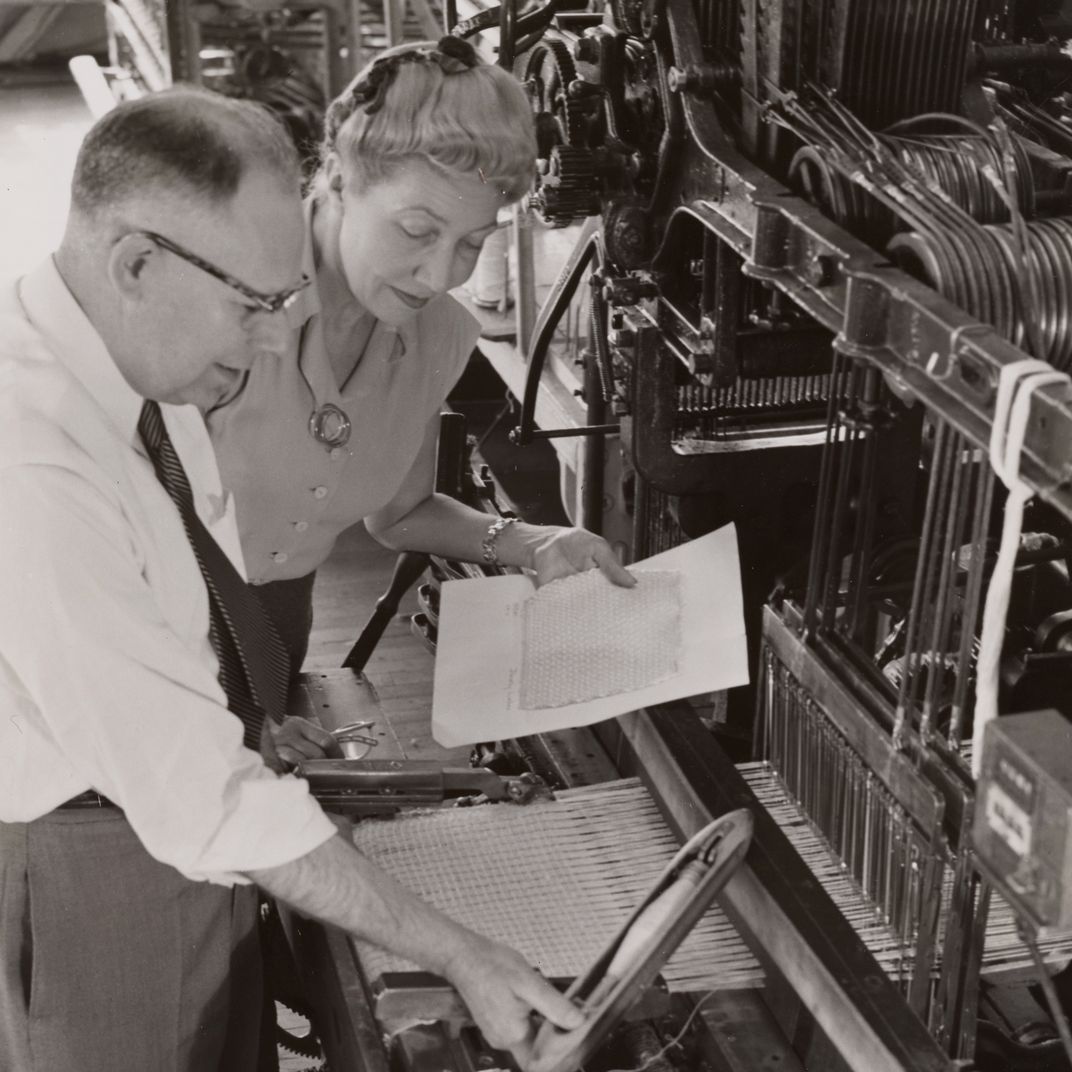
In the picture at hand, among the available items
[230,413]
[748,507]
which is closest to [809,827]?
[748,507]

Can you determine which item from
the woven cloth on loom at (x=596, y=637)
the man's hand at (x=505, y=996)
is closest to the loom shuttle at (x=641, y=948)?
the man's hand at (x=505, y=996)

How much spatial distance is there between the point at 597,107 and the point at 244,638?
1018 mm

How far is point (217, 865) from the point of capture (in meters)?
1.54

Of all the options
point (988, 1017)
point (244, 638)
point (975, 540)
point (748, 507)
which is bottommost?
point (988, 1017)

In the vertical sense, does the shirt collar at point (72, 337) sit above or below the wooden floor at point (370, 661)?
above

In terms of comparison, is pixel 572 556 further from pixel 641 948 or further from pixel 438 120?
pixel 641 948

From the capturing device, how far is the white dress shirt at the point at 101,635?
146 cm

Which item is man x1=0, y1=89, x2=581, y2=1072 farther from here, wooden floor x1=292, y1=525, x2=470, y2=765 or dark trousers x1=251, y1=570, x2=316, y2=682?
dark trousers x1=251, y1=570, x2=316, y2=682

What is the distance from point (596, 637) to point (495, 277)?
9.06ft

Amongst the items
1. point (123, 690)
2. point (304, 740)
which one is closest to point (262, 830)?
point (123, 690)

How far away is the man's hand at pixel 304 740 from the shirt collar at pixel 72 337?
66 cm

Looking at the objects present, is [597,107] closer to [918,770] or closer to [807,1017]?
[918,770]

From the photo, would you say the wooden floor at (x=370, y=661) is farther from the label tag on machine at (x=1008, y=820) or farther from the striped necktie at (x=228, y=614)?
the label tag on machine at (x=1008, y=820)

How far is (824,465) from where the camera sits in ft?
6.02
